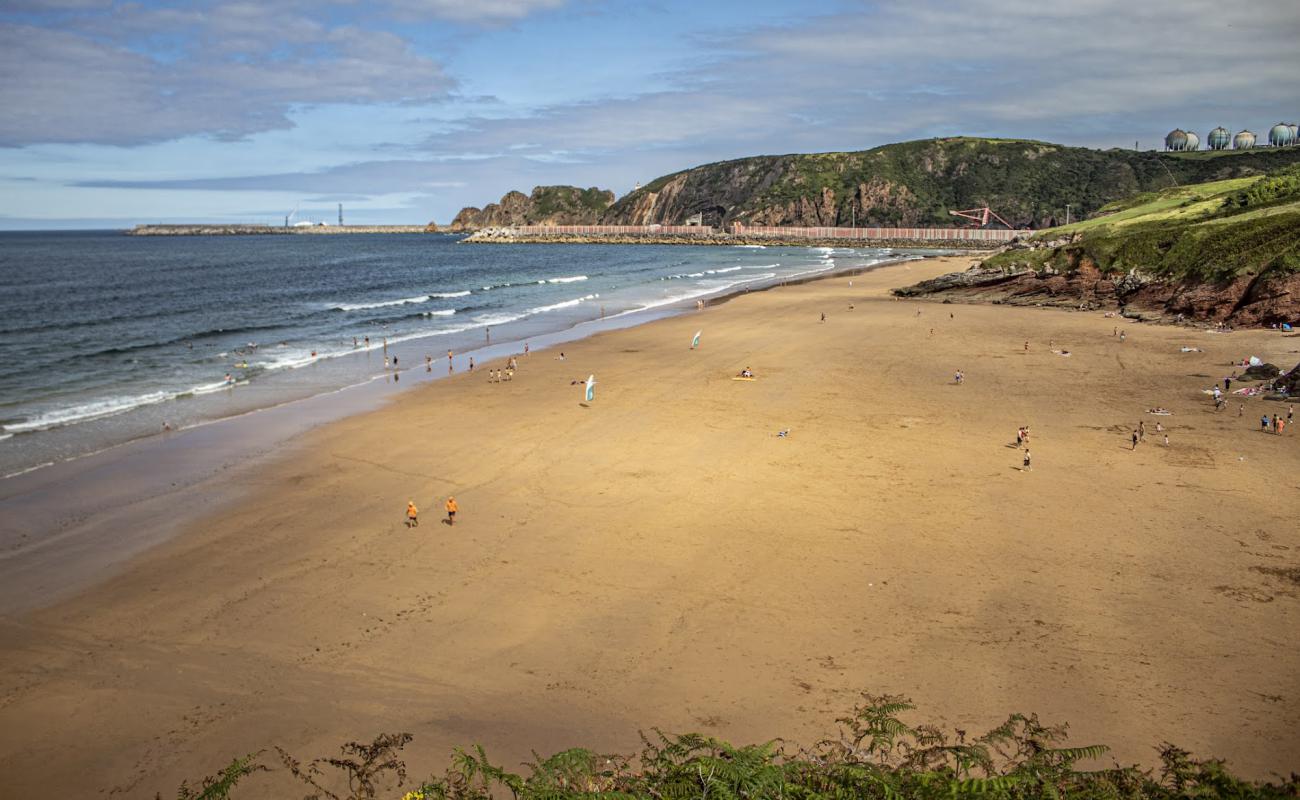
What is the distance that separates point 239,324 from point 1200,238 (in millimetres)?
68274

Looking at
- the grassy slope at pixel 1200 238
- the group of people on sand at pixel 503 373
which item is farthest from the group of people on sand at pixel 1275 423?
the group of people on sand at pixel 503 373

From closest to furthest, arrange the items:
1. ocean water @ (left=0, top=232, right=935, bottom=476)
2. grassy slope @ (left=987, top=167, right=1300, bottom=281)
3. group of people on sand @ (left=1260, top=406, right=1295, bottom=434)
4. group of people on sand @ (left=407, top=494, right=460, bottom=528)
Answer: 1. group of people on sand @ (left=407, top=494, right=460, bottom=528)
2. group of people on sand @ (left=1260, top=406, right=1295, bottom=434)
3. ocean water @ (left=0, top=232, right=935, bottom=476)
4. grassy slope @ (left=987, top=167, right=1300, bottom=281)

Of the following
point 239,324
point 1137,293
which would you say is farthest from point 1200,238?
point 239,324

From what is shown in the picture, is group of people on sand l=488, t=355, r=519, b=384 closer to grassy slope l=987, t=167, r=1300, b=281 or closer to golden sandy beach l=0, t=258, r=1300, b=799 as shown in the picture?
golden sandy beach l=0, t=258, r=1300, b=799

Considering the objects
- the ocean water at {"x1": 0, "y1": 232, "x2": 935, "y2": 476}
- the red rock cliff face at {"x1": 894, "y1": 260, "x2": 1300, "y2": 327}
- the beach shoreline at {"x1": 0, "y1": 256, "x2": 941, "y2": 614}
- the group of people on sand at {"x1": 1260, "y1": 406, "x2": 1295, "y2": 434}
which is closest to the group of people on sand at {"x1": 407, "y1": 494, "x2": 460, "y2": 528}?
the beach shoreline at {"x1": 0, "y1": 256, "x2": 941, "y2": 614}

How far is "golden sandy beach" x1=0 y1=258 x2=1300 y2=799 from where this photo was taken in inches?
496

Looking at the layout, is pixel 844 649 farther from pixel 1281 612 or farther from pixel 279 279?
pixel 279 279

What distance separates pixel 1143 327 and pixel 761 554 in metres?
41.9

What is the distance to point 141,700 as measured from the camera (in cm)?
1332

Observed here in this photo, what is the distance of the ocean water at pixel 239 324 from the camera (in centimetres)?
3375

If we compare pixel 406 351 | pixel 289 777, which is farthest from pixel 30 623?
pixel 406 351

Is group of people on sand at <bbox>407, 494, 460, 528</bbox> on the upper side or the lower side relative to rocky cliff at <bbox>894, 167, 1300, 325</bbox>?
lower

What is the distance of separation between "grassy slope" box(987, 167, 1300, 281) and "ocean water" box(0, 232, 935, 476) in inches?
1280

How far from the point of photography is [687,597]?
16594 millimetres
